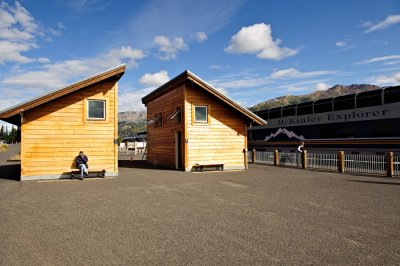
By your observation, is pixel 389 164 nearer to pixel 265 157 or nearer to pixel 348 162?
pixel 348 162

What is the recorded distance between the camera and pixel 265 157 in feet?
70.7

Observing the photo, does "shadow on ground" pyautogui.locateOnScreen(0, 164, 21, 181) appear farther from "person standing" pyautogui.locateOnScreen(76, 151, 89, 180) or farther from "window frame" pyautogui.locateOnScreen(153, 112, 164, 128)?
"window frame" pyautogui.locateOnScreen(153, 112, 164, 128)

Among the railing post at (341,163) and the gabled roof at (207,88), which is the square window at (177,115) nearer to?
the gabled roof at (207,88)

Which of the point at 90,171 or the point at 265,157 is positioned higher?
the point at 265,157

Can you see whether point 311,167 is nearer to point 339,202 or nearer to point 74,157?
point 339,202

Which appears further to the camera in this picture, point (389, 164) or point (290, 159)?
point (290, 159)

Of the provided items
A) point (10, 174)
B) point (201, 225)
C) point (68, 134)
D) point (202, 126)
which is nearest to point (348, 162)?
point (202, 126)

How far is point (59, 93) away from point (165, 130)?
25.8 feet

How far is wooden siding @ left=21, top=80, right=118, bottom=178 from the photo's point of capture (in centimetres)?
1359

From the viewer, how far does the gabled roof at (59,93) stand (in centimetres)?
1290

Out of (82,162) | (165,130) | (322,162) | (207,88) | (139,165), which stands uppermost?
(207,88)

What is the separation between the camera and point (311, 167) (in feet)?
59.0

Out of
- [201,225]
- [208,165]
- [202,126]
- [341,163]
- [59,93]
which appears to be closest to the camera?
[201,225]

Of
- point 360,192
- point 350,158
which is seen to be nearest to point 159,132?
point 350,158
